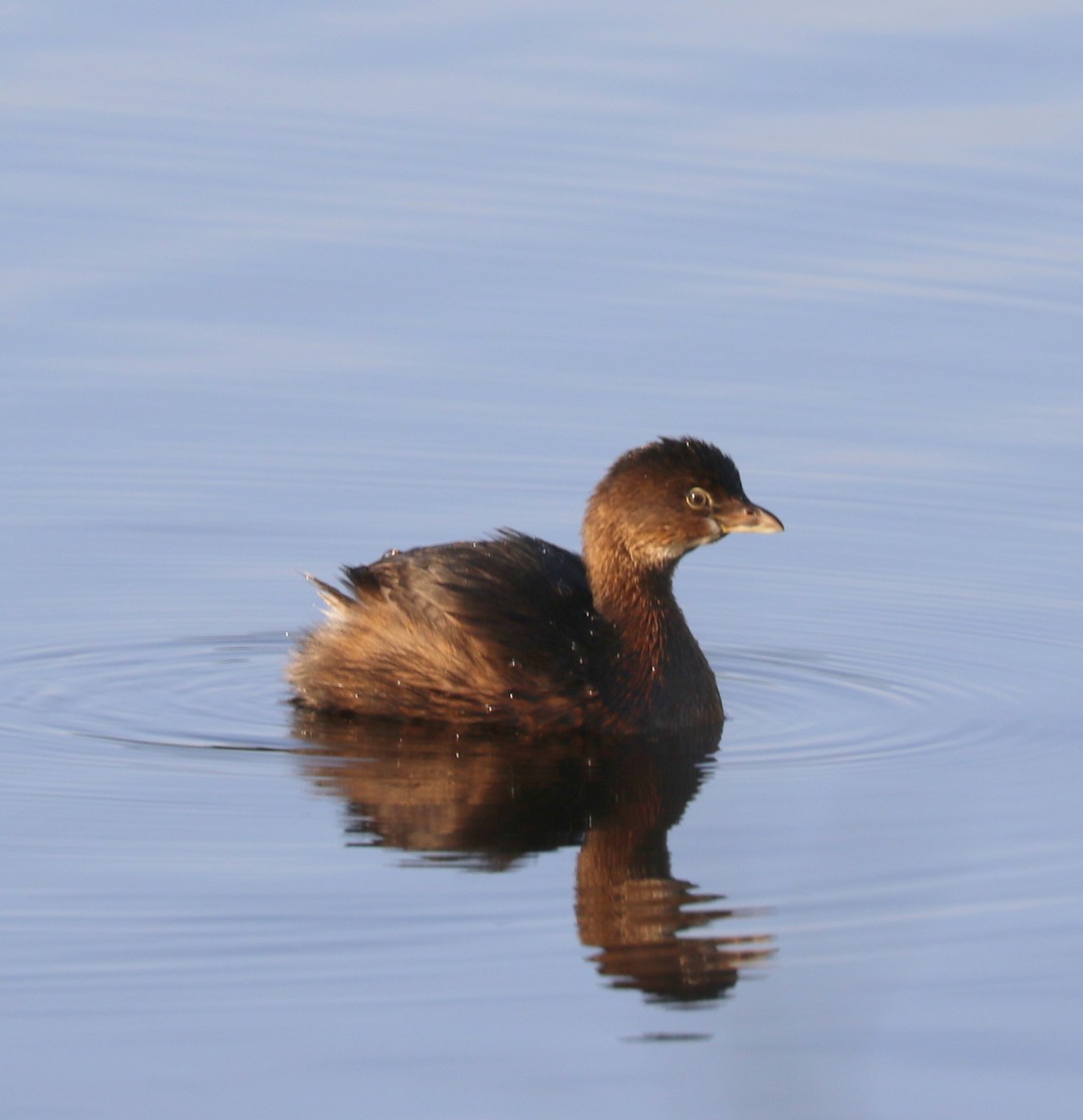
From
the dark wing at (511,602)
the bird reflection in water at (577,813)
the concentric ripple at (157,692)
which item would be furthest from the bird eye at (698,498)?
the concentric ripple at (157,692)

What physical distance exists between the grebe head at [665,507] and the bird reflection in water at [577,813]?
0.74 meters

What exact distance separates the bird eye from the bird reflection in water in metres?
0.81

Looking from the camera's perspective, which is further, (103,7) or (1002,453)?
(103,7)

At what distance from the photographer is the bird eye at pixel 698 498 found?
9.91 metres

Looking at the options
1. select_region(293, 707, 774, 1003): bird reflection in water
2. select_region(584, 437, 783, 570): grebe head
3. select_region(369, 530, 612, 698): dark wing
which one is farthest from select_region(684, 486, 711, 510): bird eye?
select_region(293, 707, 774, 1003): bird reflection in water

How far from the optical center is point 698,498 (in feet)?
32.6

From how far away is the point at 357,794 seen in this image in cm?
853

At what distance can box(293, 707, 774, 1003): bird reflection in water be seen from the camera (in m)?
7.14

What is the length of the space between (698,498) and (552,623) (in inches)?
29.2

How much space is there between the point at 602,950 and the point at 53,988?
1.38 m

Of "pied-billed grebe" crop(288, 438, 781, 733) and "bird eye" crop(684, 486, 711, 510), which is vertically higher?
"bird eye" crop(684, 486, 711, 510)

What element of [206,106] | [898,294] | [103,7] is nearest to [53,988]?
[898,294]

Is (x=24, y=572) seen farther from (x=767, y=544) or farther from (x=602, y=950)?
(x=602, y=950)

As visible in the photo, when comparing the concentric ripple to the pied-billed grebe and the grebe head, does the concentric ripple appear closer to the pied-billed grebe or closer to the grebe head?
the pied-billed grebe
